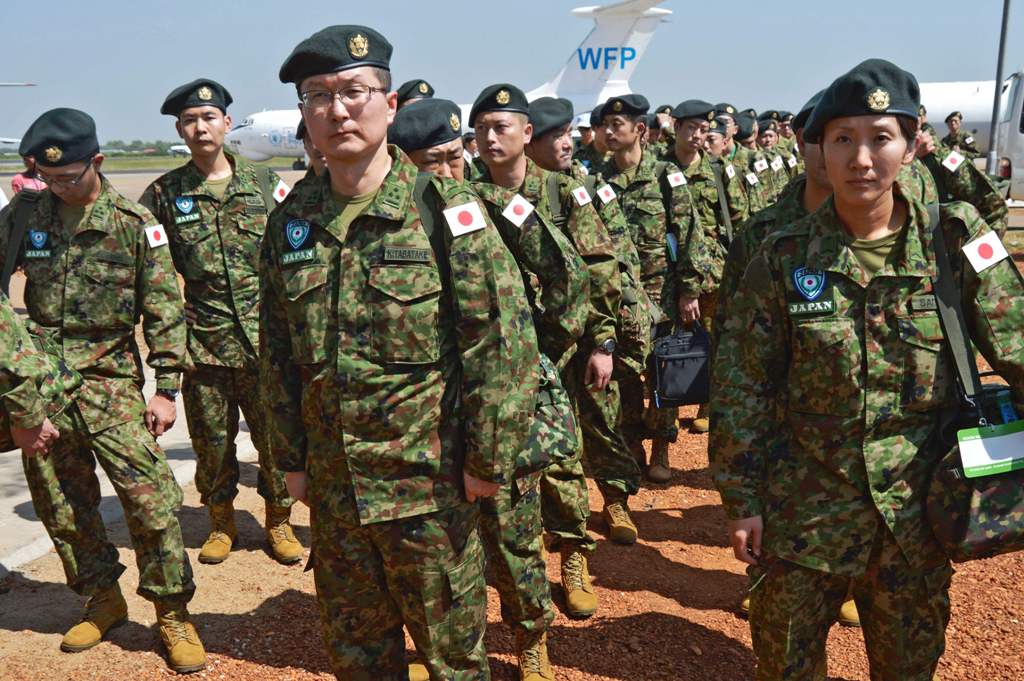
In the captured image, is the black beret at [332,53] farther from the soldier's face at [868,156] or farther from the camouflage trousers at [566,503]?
the camouflage trousers at [566,503]

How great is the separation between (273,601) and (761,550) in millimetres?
2901

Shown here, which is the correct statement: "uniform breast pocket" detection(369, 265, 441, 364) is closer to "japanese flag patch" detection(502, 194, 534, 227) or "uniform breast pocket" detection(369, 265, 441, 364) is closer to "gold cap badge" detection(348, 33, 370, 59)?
"gold cap badge" detection(348, 33, 370, 59)

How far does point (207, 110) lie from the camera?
17.2ft

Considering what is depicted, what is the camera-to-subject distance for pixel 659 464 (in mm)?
6637

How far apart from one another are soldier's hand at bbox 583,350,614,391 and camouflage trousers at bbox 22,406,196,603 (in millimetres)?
1957

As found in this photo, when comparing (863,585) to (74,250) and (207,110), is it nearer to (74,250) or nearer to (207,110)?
(74,250)

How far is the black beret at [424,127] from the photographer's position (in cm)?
408

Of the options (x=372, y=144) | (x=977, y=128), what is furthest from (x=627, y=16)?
(x=372, y=144)

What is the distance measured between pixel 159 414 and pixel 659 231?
3.55 metres

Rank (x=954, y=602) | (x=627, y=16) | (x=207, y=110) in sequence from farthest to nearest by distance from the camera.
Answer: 1. (x=627, y=16)
2. (x=207, y=110)
3. (x=954, y=602)

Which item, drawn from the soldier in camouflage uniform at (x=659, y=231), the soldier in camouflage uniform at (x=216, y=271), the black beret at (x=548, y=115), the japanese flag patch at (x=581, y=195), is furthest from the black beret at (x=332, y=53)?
the soldier in camouflage uniform at (x=659, y=231)

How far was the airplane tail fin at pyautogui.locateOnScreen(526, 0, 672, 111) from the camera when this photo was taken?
3734 centimetres

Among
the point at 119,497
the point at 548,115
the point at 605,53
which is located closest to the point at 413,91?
the point at 548,115

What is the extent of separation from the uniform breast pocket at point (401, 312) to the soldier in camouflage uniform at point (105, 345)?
1.88 m
